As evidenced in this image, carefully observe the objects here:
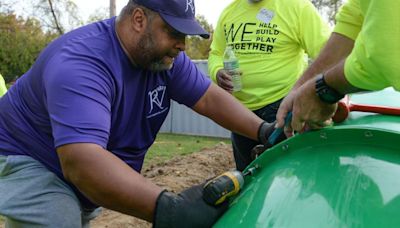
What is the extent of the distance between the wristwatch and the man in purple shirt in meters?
0.51

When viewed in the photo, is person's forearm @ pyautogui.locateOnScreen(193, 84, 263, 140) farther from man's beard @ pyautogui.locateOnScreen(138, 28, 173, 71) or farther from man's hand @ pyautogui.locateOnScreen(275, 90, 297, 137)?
man's hand @ pyautogui.locateOnScreen(275, 90, 297, 137)

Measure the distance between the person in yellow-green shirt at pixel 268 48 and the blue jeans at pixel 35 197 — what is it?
1811 mm

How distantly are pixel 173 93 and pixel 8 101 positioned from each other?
798 millimetres

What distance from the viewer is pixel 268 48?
3.81 m

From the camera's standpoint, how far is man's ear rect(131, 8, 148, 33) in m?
2.20

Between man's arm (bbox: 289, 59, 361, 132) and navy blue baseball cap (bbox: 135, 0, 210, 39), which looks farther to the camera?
navy blue baseball cap (bbox: 135, 0, 210, 39)

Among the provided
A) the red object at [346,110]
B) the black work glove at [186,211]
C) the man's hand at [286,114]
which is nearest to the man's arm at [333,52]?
the man's hand at [286,114]

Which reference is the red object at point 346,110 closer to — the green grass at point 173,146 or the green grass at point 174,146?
the green grass at point 173,146

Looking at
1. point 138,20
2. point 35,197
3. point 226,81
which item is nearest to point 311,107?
point 138,20

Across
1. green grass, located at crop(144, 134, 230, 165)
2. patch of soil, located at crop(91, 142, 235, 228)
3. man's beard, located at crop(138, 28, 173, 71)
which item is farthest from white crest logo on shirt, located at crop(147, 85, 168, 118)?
green grass, located at crop(144, 134, 230, 165)

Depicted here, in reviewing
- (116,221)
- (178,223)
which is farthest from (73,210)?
(116,221)

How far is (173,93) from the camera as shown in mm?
2586

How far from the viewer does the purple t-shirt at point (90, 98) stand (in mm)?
1889

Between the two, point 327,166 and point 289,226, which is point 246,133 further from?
point 289,226
